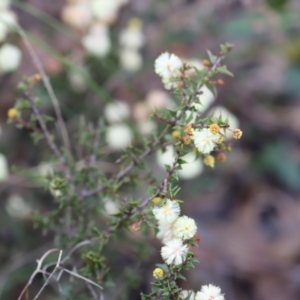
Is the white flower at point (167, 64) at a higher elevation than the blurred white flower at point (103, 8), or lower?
lower

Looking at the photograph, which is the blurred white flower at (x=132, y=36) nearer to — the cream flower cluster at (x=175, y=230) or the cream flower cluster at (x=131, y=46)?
the cream flower cluster at (x=131, y=46)

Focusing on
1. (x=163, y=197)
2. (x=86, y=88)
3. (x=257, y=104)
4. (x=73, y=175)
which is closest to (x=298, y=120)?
(x=257, y=104)

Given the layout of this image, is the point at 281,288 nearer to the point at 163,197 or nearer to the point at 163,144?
the point at 163,144

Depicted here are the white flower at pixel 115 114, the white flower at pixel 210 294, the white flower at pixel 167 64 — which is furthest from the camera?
the white flower at pixel 115 114

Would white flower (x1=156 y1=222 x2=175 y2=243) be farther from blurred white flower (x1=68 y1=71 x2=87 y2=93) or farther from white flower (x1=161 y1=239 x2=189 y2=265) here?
blurred white flower (x1=68 y1=71 x2=87 y2=93)

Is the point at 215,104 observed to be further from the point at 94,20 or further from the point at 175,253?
the point at 175,253

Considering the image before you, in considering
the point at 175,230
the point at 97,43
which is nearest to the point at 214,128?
the point at 175,230

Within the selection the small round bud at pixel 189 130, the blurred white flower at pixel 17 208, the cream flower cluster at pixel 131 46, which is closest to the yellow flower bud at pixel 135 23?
the cream flower cluster at pixel 131 46
